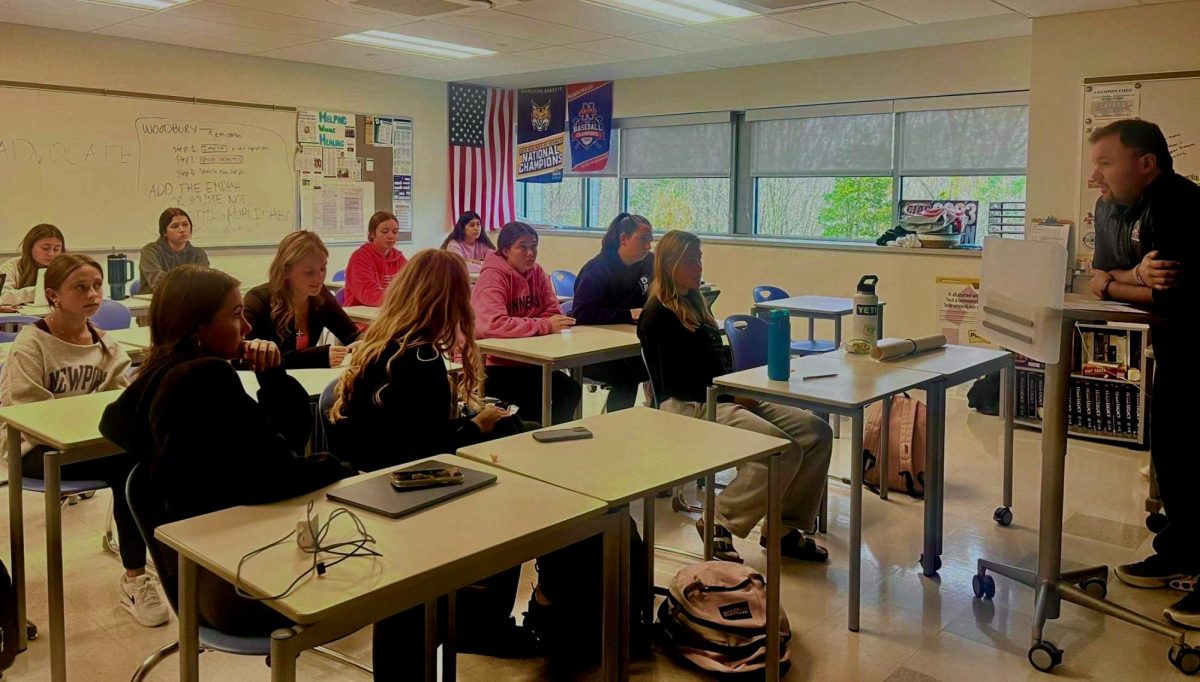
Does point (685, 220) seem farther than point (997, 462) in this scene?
Yes

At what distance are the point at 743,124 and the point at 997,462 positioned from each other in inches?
153

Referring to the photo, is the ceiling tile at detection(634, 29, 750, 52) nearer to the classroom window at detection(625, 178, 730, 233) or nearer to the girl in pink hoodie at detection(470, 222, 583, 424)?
the classroom window at detection(625, 178, 730, 233)

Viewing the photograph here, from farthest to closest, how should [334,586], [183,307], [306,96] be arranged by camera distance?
[306,96]
[183,307]
[334,586]

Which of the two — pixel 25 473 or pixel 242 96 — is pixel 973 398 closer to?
pixel 25 473

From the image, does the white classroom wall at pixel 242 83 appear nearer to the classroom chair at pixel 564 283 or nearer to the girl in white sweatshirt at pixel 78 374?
the classroom chair at pixel 564 283

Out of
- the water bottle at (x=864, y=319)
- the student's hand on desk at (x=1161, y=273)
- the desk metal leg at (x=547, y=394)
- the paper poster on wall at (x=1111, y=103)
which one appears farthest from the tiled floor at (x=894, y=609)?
the paper poster on wall at (x=1111, y=103)

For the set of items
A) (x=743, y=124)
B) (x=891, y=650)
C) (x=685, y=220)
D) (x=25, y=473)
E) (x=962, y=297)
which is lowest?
(x=891, y=650)

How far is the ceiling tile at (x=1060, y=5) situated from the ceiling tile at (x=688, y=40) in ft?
5.77

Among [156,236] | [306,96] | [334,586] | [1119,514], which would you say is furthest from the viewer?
[306,96]

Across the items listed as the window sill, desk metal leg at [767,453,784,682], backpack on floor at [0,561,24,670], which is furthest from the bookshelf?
backpack on floor at [0,561,24,670]

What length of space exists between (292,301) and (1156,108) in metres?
4.63

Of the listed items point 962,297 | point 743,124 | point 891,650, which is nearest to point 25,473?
point 891,650

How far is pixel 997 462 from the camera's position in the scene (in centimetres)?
472

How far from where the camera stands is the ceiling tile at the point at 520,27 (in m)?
5.40
